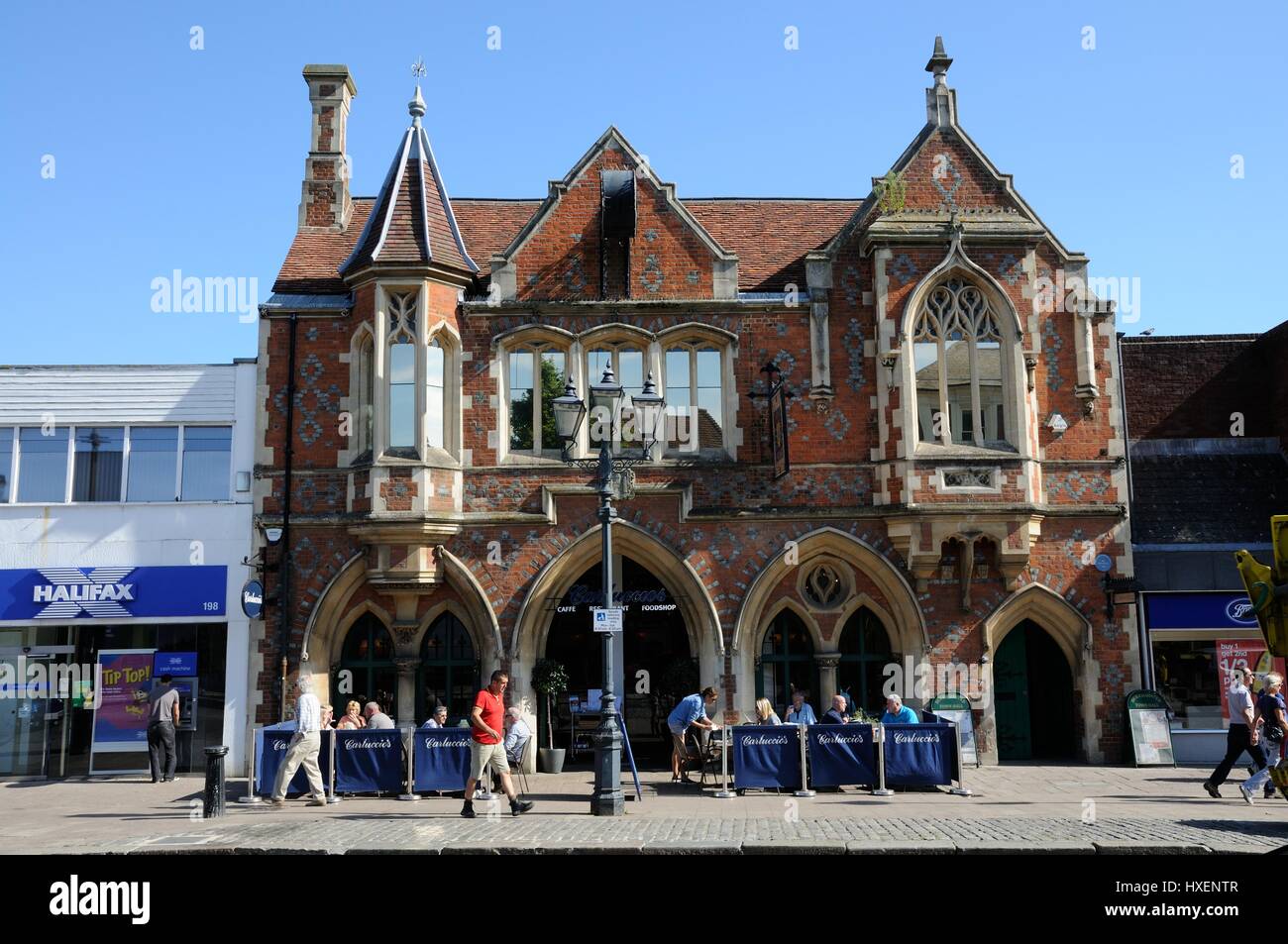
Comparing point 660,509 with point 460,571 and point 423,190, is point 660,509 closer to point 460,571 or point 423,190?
point 460,571

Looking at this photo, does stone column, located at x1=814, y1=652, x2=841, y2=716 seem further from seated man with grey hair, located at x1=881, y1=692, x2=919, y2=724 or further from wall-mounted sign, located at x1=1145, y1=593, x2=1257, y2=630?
wall-mounted sign, located at x1=1145, y1=593, x2=1257, y2=630

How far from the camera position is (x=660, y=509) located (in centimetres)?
1864

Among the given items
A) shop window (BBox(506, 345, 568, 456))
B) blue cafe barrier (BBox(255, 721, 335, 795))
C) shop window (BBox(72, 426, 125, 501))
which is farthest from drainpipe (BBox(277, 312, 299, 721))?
shop window (BBox(506, 345, 568, 456))

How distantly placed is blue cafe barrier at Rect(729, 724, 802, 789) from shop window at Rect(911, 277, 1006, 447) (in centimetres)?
623

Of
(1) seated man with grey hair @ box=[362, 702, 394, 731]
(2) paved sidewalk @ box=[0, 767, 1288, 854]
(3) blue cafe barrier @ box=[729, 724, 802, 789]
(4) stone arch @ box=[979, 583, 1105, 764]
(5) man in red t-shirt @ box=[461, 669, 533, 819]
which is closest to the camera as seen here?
(2) paved sidewalk @ box=[0, 767, 1288, 854]

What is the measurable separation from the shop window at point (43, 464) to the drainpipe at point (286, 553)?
3873mm

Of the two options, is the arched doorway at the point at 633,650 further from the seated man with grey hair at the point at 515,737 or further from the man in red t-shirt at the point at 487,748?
the man in red t-shirt at the point at 487,748

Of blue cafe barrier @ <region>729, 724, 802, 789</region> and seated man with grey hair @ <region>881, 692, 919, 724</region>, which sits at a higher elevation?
seated man with grey hair @ <region>881, 692, 919, 724</region>

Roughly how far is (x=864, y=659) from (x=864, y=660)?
0.06ft

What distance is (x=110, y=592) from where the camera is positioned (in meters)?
18.5

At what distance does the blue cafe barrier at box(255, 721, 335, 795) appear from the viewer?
15102mm

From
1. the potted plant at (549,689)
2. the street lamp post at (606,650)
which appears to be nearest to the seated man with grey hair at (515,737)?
the potted plant at (549,689)

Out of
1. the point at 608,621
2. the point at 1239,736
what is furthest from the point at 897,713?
the point at 608,621

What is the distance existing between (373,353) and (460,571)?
12.9ft
